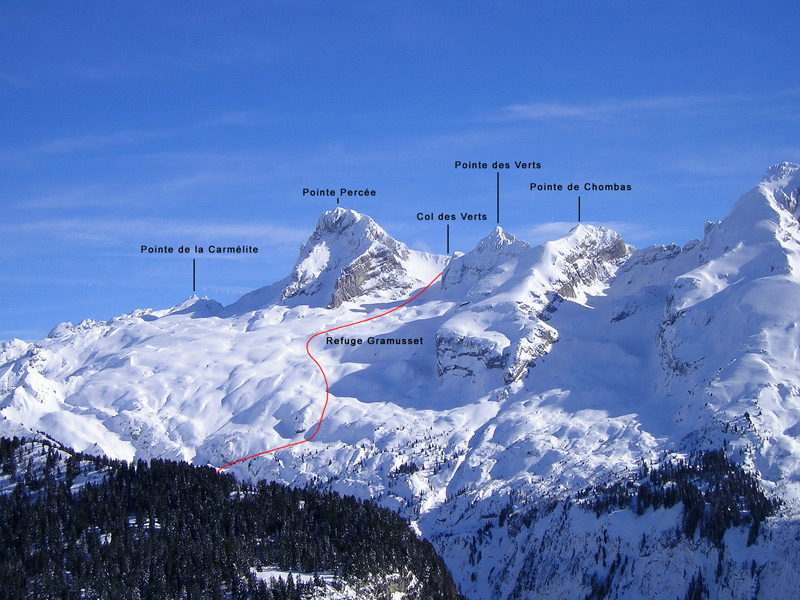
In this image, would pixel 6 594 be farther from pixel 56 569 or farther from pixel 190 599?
pixel 190 599

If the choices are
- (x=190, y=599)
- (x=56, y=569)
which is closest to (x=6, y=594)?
(x=56, y=569)

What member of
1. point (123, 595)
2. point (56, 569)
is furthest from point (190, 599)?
point (56, 569)

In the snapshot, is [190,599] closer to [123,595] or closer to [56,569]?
[123,595]

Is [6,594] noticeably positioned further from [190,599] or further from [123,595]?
[190,599]
